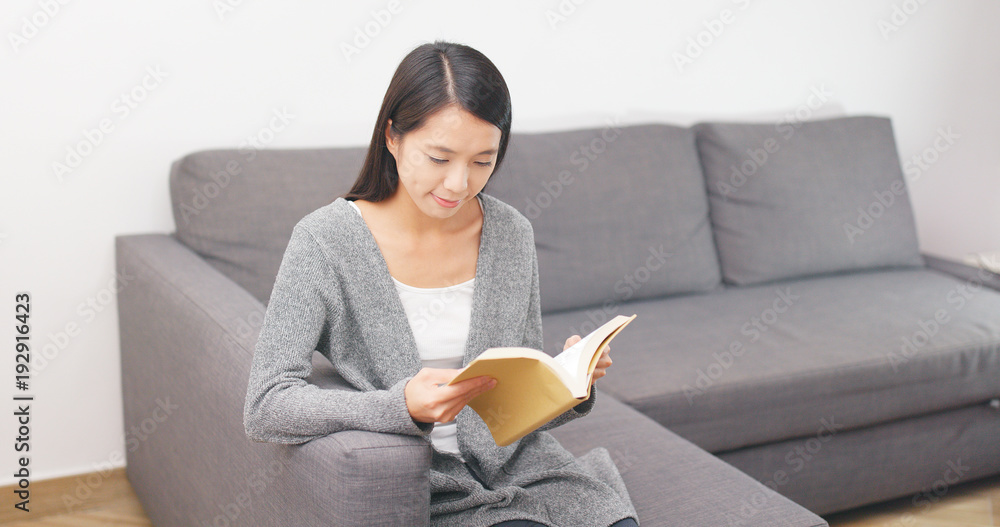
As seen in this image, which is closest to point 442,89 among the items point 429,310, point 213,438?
point 429,310

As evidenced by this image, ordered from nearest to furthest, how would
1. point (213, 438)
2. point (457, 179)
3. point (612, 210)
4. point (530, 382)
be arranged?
point (530, 382), point (457, 179), point (213, 438), point (612, 210)

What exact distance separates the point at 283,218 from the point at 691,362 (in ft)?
3.23

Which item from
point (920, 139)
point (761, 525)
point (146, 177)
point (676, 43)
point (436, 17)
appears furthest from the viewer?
point (920, 139)

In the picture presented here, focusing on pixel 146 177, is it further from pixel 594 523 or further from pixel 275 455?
pixel 594 523

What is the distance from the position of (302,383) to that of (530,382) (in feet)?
0.99

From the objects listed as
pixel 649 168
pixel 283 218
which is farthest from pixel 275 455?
pixel 649 168

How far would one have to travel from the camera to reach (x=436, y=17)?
7.35 feet

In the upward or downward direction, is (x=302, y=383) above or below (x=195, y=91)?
below

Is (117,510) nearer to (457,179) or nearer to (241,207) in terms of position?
(241,207)

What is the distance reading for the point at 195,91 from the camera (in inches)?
79.0

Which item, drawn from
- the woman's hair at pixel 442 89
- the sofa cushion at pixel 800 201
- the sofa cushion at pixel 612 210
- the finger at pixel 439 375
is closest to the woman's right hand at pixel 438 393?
the finger at pixel 439 375

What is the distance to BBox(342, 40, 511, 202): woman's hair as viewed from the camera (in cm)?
113

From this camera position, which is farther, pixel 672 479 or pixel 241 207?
pixel 241 207

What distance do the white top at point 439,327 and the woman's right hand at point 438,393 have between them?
0.73 ft
